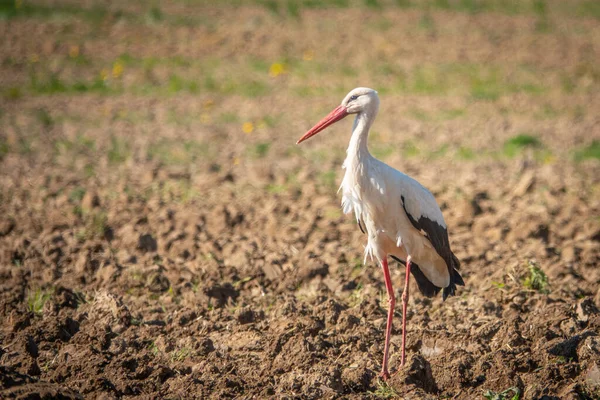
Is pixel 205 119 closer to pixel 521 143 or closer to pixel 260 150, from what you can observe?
pixel 260 150

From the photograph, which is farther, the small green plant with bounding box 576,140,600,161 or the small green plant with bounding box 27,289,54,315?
the small green plant with bounding box 576,140,600,161

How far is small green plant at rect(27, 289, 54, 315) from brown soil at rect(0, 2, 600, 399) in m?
0.05

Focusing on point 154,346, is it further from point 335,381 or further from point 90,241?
point 90,241

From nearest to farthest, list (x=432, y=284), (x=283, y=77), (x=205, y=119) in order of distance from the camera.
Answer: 1. (x=432, y=284)
2. (x=205, y=119)
3. (x=283, y=77)

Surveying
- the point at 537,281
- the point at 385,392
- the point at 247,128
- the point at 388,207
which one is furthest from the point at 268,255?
the point at 247,128

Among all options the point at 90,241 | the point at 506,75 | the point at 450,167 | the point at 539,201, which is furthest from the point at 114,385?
the point at 506,75

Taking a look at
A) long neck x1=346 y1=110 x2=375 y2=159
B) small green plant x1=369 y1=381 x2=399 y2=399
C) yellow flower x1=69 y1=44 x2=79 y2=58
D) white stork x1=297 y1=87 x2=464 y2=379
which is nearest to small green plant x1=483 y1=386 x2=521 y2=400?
small green plant x1=369 y1=381 x2=399 y2=399

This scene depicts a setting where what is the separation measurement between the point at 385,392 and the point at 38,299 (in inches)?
129

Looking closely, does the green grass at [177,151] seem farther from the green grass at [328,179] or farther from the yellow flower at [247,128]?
the green grass at [328,179]

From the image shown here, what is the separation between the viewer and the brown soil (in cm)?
524

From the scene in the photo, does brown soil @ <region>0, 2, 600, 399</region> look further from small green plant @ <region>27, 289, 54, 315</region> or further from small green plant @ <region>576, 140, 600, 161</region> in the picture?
small green plant @ <region>576, 140, 600, 161</region>

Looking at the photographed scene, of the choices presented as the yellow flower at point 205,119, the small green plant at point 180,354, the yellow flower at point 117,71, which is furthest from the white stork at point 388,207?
the yellow flower at point 117,71

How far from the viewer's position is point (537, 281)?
6.66 meters

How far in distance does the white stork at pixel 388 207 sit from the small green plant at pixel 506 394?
0.76 meters
